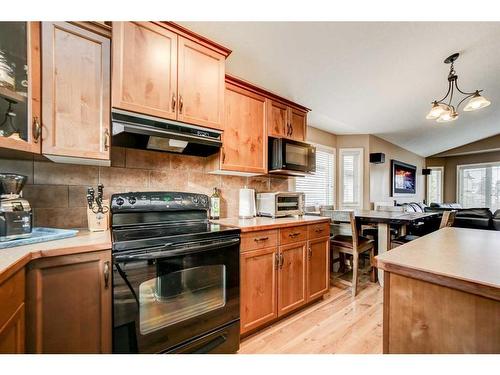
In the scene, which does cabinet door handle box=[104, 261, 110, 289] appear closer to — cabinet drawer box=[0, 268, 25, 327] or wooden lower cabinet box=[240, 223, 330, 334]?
cabinet drawer box=[0, 268, 25, 327]

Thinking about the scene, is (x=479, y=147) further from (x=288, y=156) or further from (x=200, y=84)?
(x=200, y=84)

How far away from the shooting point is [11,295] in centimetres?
80

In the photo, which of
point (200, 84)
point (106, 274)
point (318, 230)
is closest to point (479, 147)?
point (318, 230)

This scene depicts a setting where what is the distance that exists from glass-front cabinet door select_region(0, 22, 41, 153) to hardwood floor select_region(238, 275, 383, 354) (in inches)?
74.8

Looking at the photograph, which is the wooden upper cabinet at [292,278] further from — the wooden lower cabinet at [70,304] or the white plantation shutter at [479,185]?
the white plantation shutter at [479,185]

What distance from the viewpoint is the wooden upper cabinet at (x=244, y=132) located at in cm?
201

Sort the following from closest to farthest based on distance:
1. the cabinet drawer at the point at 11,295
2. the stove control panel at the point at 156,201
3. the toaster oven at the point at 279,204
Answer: the cabinet drawer at the point at 11,295
the stove control panel at the point at 156,201
the toaster oven at the point at 279,204

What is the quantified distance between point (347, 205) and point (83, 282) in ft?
14.7

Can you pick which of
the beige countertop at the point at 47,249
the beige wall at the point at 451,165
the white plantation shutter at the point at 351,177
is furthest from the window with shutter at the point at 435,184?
the beige countertop at the point at 47,249

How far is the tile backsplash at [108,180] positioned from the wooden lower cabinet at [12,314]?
71 cm

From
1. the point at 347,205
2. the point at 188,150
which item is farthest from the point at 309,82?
the point at 347,205

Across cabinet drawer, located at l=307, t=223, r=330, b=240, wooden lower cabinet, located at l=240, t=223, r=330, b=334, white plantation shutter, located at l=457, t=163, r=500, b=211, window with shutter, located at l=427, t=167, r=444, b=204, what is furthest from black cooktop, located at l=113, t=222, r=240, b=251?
white plantation shutter, located at l=457, t=163, r=500, b=211

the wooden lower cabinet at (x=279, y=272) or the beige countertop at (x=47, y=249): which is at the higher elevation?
the beige countertop at (x=47, y=249)

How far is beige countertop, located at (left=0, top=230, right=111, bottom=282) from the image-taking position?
2.63ft
